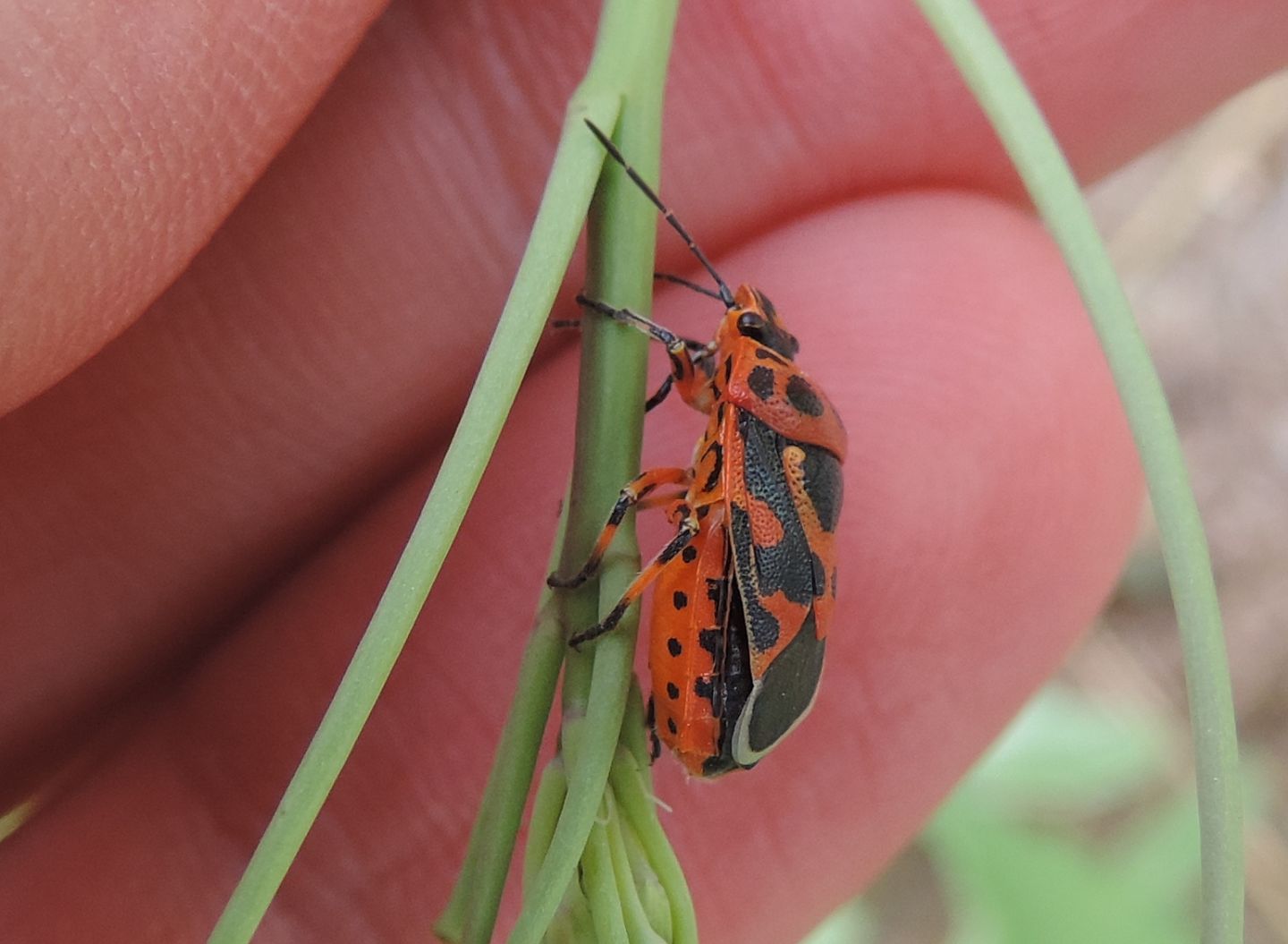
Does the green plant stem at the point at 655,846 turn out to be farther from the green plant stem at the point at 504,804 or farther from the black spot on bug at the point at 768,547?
the black spot on bug at the point at 768,547

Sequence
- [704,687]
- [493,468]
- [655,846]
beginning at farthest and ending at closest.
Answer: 1. [493,468]
2. [704,687]
3. [655,846]

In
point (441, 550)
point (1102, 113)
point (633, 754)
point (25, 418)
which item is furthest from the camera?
point (1102, 113)

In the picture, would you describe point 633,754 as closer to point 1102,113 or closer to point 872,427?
point 872,427

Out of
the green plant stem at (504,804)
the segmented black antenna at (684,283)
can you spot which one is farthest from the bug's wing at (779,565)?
the green plant stem at (504,804)

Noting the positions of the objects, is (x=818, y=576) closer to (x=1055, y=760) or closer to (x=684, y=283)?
(x=684, y=283)

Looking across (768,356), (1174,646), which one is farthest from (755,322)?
(1174,646)

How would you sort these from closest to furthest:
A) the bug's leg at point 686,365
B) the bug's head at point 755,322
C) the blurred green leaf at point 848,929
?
the bug's leg at point 686,365, the bug's head at point 755,322, the blurred green leaf at point 848,929

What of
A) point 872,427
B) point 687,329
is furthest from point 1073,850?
point 687,329
